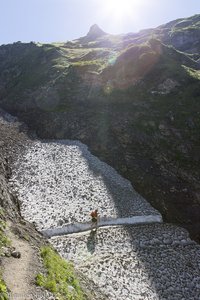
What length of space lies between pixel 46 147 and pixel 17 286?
153ft

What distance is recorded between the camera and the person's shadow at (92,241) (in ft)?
110

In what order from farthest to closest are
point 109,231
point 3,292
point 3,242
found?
1. point 109,231
2. point 3,242
3. point 3,292

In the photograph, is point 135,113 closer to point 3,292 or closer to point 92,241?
point 92,241

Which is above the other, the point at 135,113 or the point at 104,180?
the point at 135,113

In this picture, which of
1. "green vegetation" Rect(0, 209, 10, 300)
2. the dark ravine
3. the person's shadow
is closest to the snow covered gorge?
the person's shadow

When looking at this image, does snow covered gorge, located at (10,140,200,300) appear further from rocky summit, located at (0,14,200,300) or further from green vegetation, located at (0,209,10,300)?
green vegetation, located at (0,209,10,300)

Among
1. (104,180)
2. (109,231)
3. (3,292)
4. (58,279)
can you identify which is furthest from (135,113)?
(3,292)

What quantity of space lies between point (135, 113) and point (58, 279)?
175 feet

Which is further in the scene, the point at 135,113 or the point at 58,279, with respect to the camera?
the point at 135,113

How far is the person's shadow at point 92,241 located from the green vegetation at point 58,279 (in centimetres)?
545

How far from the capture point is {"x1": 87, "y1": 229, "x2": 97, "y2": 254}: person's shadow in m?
33.4

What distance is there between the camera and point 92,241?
34.9 metres

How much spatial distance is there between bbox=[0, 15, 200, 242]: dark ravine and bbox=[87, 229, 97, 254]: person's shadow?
1013 cm

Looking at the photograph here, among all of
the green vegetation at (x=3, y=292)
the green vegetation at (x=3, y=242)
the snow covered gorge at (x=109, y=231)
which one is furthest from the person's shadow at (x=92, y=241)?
the green vegetation at (x=3, y=292)
